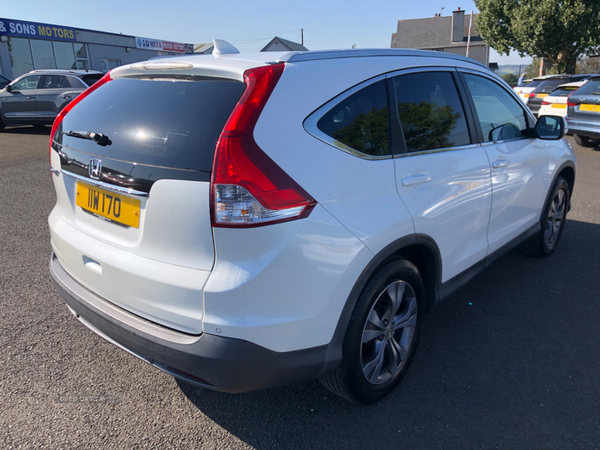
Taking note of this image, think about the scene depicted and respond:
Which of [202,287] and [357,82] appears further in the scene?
[357,82]

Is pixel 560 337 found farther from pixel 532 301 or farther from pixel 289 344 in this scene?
pixel 289 344

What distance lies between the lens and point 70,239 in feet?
7.80

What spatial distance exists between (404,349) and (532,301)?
64.7 inches

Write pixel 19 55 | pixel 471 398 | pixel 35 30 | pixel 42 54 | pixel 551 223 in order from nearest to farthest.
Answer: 1. pixel 471 398
2. pixel 551 223
3. pixel 19 55
4. pixel 35 30
5. pixel 42 54

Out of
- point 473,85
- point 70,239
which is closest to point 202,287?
point 70,239

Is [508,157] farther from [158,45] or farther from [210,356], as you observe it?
[158,45]

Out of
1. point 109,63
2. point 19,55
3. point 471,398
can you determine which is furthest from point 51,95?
point 109,63

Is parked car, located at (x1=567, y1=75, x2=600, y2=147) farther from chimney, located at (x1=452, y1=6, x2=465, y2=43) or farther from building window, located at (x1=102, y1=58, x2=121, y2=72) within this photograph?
chimney, located at (x1=452, y1=6, x2=465, y2=43)

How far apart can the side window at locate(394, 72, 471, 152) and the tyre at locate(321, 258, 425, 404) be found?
0.72 metres

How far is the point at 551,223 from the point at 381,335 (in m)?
2.91

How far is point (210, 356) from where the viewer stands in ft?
6.07

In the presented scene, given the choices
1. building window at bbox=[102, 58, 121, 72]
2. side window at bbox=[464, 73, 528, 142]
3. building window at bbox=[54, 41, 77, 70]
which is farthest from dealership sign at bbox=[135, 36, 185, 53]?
side window at bbox=[464, 73, 528, 142]

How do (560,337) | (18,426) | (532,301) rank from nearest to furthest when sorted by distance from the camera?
1. (18,426)
2. (560,337)
3. (532,301)

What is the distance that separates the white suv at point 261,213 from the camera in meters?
1.83
